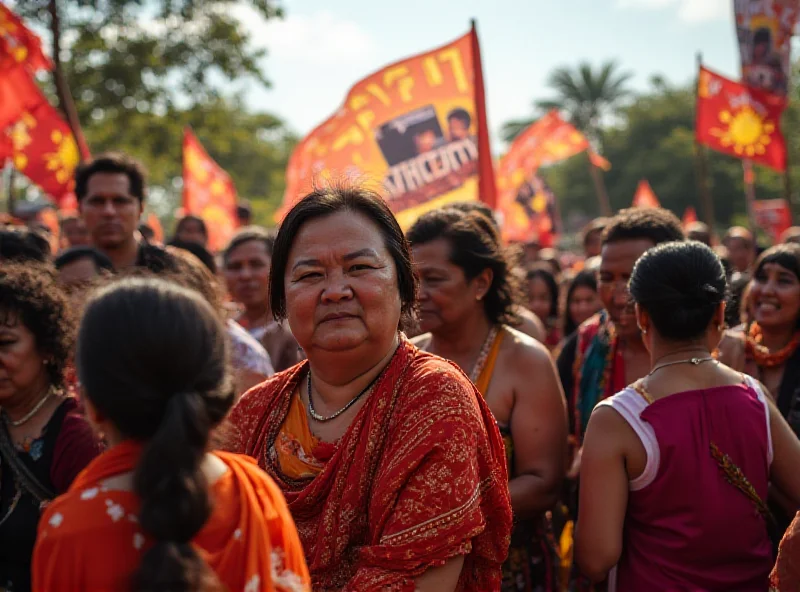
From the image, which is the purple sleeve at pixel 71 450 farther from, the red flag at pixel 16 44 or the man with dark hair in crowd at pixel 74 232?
the red flag at pixel 16 44

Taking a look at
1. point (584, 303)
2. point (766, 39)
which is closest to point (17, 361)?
point (584, 303)

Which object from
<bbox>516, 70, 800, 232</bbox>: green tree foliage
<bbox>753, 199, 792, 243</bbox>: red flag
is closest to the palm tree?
<bbox>516, 70, 800, 232</bbox>: green tree foliage

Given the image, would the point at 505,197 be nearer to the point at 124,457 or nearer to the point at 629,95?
the point at 124,457

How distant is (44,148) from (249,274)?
4.36 m

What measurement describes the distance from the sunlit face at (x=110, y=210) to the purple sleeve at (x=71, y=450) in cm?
238

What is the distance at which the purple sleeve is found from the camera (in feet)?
8.31

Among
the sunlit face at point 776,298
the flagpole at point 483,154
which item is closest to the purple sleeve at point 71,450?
the sunlit face at point 776,298

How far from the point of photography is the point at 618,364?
11.6 feet

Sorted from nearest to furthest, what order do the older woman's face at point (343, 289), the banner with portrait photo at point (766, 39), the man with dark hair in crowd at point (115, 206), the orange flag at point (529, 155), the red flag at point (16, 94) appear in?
the older woman's face at point (343, 289) → the man with dark hair in crowd at point (115, 206) → the red flag at point (16, 94) → the banner with portrait photo at point (766, 39) → the orange flag at point (529, 155)

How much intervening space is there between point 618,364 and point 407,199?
2.47 metres

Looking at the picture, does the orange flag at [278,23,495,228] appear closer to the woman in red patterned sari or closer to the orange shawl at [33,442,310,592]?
the woman in red patterned sari

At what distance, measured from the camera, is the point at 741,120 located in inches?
389

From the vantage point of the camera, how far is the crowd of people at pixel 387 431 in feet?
4.59

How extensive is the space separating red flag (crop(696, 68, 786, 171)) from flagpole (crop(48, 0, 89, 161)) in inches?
284
